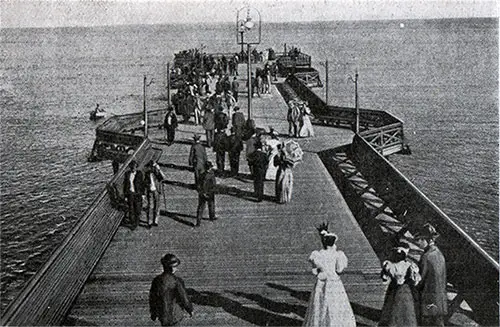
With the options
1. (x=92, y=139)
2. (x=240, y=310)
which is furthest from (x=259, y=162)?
(x=92, y=139)

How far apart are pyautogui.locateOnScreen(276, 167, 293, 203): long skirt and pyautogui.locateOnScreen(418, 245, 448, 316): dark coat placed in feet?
20.9

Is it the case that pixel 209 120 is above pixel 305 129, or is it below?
above

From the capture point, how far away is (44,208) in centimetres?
2514

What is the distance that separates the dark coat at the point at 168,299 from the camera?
8047 mm

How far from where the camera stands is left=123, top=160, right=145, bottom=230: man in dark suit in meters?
12.8

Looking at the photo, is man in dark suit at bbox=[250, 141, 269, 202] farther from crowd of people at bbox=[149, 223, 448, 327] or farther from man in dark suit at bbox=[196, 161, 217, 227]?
crowd of people at bbox=[149, 223, 448, 327]

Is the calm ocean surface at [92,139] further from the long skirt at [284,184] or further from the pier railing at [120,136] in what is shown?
the long skirt at [284,184]

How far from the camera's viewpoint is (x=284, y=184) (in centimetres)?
1473

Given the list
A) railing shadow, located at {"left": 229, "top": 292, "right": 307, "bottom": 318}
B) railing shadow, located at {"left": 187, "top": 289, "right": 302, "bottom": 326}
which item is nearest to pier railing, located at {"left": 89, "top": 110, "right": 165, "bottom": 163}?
railing shadow, located at {"left": 187, "top": 289, "right": 302, "bottom": 326}

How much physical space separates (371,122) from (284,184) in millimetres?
14128

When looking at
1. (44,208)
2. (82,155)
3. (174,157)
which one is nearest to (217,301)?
(174,157)

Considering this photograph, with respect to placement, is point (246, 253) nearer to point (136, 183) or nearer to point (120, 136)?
point (136, 183)

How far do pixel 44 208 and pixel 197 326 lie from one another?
58.7 feet

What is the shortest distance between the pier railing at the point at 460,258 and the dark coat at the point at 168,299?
12.5 ft
